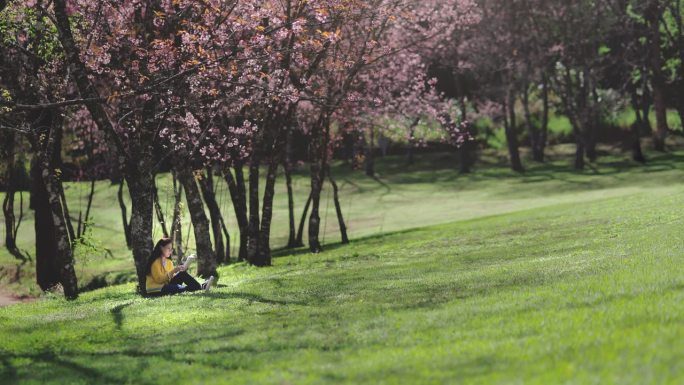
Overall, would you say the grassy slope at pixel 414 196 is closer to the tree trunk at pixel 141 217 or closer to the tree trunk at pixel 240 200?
the tree trunk at pixel 240 200

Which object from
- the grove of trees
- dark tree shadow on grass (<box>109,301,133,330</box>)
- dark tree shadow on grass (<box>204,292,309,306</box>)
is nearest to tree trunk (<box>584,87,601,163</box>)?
the grove of trees

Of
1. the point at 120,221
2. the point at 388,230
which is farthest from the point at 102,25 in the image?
the point at 120,221

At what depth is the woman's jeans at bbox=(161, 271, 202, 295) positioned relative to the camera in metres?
21.4

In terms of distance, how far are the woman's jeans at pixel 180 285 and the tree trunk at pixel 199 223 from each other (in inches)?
230

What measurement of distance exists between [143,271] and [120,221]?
33.6 meters

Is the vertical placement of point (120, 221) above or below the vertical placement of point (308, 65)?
below

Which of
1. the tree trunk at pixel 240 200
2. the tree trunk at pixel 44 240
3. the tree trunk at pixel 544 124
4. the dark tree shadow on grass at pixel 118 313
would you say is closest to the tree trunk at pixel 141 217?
the dark tree shadow on grass at pixel 118 313

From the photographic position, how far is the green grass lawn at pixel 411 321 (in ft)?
33.7

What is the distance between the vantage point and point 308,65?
32.8 metres

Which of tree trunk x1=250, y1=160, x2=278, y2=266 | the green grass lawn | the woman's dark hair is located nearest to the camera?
the green grass lawn

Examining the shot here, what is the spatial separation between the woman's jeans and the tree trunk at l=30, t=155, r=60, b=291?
11.9 metres

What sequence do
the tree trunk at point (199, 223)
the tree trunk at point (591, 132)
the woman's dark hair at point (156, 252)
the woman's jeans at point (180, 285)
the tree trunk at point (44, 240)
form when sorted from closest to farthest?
the woman's dark hair at point (156, 252)
the woman's jeans at point (180, 285)
the tree trunk at point (199, 223)
the tree trunk at point (44, 240)
the tree trunk at point (591, 132)

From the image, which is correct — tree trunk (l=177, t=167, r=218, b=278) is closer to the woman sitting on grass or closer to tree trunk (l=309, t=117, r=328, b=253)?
the woman sitting on grass

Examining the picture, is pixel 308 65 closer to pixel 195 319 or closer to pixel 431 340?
pixel 195 319
